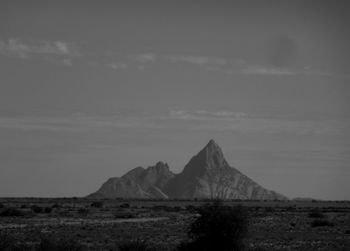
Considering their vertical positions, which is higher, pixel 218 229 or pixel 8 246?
pixel 218 229

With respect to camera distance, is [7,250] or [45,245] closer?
[7,250]

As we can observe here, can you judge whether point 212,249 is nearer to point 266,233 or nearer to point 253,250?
point 253,250

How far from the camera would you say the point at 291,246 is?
36500 mm

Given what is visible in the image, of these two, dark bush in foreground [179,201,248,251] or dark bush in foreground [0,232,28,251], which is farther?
dark bush in foreground [179,201,248,251]

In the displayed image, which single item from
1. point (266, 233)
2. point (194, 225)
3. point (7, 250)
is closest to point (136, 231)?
point (266, 233)

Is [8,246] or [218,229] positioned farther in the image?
[218,229]

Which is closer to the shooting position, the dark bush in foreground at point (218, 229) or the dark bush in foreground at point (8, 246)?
the dark bush in foreground at point (8, 246)

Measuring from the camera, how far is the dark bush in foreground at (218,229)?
2984 cm

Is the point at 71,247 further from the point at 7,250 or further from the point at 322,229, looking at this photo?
the point at 322,229

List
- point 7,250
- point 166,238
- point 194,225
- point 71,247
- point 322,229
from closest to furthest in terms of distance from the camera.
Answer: point 7,250 → point 71,247 → point 194,225 → point 166,238 → point 322,229

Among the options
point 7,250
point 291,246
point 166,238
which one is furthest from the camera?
point 166,238

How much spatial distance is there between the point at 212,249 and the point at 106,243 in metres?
8.97

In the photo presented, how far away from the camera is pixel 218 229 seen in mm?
29828

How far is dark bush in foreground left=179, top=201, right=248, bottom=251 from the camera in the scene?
29844 millimetres
